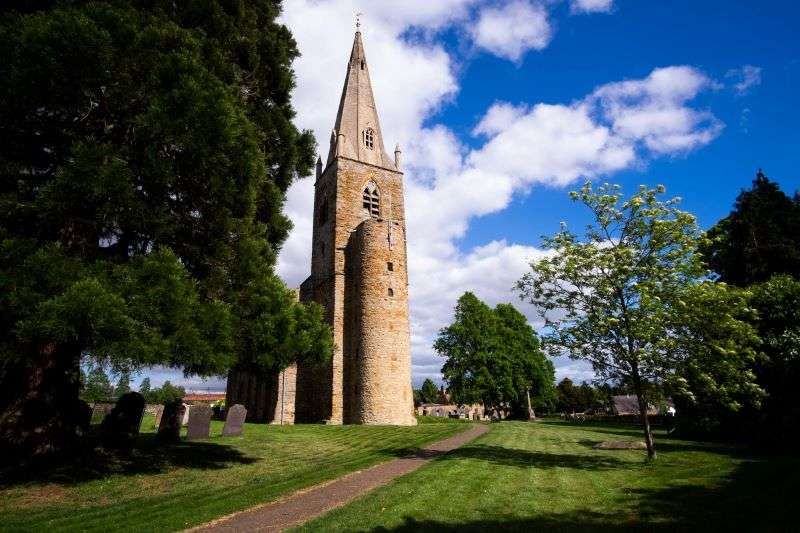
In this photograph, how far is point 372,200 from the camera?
31.9 m

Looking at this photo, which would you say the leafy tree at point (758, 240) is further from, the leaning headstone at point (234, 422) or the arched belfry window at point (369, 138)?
the arched belfry window at point (369, 138)

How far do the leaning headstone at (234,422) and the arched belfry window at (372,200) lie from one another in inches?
685

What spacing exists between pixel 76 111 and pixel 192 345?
17.7 feet

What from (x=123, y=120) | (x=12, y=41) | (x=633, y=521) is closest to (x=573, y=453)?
(x=633, y=521)

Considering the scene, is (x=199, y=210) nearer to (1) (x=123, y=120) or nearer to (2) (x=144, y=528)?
(1) (x=123, y=120)

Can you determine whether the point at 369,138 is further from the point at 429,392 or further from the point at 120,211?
the point at 429,392

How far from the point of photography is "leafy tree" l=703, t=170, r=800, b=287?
706 inches

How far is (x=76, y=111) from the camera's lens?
29.7 feet

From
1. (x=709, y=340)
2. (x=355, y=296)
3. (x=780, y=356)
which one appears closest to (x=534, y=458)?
(x=709, y=340)

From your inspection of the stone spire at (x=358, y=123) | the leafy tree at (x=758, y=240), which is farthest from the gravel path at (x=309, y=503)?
the stone spire at (x=358, y=123)

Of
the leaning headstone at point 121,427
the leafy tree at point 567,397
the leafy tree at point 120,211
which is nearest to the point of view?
the leafy tree at point 120,211

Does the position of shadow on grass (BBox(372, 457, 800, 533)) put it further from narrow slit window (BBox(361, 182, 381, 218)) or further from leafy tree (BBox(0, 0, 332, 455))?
narrow slit window (BBox(361, 182, 381, 218))

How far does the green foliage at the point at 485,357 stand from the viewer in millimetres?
34219

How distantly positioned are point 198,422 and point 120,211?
32.0 ft
